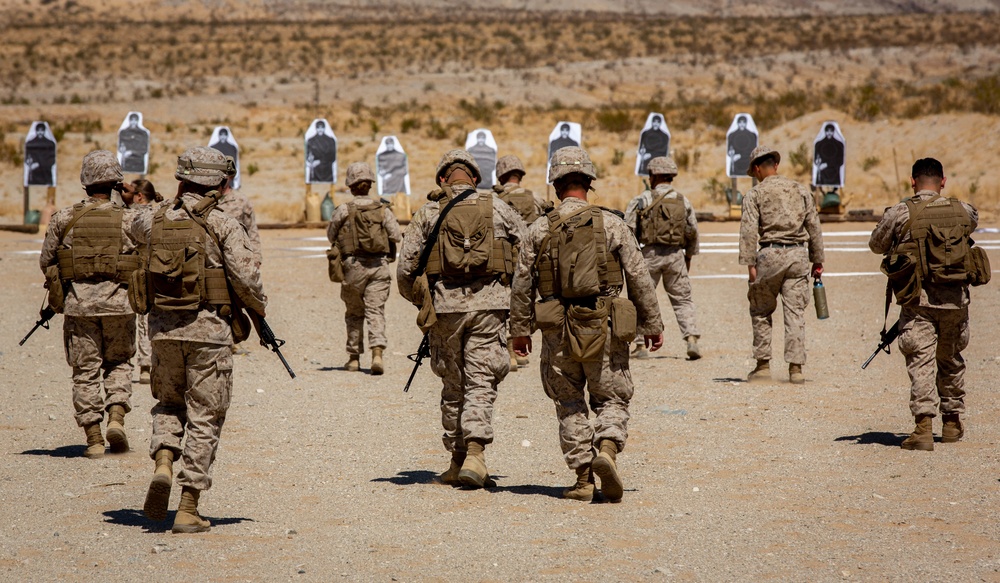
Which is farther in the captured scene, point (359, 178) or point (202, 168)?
point (359, 178)

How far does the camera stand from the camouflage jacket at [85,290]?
802 centimetres

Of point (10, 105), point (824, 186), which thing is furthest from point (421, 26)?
point (824, 186)

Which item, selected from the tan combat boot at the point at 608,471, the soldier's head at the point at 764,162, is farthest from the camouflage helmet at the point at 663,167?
the tan combat boot at the point at 608,471

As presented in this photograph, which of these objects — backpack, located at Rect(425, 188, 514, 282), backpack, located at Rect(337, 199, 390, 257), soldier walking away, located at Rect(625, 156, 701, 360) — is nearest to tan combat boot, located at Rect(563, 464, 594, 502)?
backpack, located at Rect(425, 188, 514, 282)

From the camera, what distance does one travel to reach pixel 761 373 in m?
11.0

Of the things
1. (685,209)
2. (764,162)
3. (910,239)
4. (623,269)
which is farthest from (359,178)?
(910,239)

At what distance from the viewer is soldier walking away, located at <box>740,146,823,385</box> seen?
34.1 ft

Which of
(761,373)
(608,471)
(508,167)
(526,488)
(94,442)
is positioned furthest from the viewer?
(761,373)

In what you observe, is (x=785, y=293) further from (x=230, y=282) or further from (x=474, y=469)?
(x=230, y=282)

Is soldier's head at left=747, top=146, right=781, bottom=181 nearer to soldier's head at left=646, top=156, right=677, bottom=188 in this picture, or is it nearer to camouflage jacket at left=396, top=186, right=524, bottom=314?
soldier's head at left=646, top=156, right=677, bottom=188

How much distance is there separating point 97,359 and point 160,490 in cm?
237

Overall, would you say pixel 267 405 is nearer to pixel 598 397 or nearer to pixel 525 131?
pixel 598 397

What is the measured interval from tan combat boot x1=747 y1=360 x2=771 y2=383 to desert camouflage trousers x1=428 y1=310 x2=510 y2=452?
4335mm

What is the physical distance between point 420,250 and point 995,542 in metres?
3.49
